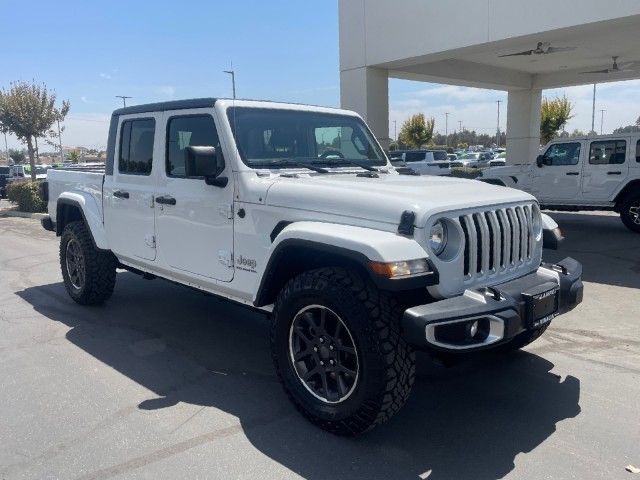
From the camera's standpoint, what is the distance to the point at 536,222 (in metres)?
4.03

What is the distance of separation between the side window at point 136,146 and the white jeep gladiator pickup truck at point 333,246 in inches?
0.9

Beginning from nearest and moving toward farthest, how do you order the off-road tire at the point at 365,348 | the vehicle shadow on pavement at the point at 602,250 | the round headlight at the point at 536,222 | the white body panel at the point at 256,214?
the off-road tire at the point at 365,348 → the white body panel at the point at 256,214 → the round headlight at the point at 536,222 → the vehicle shadow on pavement at the point at 602,250

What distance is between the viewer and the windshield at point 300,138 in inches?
163

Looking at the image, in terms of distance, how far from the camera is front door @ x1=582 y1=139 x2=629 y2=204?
10953 mm

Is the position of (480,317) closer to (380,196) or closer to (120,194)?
(380,196)

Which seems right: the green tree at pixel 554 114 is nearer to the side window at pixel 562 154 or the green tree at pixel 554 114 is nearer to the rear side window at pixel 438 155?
the rear side window at pixel 438 155

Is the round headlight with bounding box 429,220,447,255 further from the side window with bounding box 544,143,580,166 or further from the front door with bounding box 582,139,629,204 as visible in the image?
the side window with bounding box 544,143,580,166

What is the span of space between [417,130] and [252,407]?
135 ft

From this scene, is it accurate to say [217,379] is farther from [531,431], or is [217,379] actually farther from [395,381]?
[531,431]

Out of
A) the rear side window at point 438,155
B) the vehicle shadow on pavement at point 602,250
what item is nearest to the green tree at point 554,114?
the rear side window at point 438,155

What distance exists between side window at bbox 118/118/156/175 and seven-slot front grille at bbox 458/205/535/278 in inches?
114

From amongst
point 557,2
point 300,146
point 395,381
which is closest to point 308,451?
point 395,381

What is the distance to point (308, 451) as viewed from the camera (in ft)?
10.4

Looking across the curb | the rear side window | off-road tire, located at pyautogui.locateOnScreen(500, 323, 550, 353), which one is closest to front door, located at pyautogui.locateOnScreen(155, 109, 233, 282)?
off-road tire, located at pyautogui.locateOnScreen(500, 323, 550, 353)
